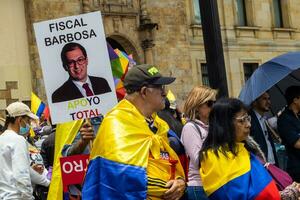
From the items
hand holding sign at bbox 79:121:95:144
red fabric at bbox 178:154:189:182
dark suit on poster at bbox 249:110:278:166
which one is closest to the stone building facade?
dark suit on poster at bbox 249:110:278:166

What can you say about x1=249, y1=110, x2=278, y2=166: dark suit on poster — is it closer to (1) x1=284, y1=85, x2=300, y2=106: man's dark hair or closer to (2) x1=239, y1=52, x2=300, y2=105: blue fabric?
(2) x1=239, y1=52, x2=300, y2=105: blue fabric

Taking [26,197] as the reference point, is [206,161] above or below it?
above

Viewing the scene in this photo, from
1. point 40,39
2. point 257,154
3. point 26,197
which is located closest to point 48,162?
point 26,197

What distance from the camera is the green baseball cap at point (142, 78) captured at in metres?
4.04

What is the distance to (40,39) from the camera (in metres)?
5.59

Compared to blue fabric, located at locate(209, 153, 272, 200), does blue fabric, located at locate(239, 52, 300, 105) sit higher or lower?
higher

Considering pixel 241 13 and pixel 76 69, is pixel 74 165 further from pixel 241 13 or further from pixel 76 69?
pixel 241 13

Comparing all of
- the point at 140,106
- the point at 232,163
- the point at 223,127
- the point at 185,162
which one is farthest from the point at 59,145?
the point at 232,163

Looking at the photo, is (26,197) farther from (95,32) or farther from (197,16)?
(197,16)

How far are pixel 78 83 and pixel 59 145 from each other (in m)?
0.64

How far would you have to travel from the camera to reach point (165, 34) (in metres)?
23.4

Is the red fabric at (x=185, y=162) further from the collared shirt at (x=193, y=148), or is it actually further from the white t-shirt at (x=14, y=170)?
the white t-shirt at (x=14, y=170)

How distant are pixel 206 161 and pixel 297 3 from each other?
26.8 meters

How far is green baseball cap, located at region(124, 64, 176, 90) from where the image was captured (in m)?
4.04
